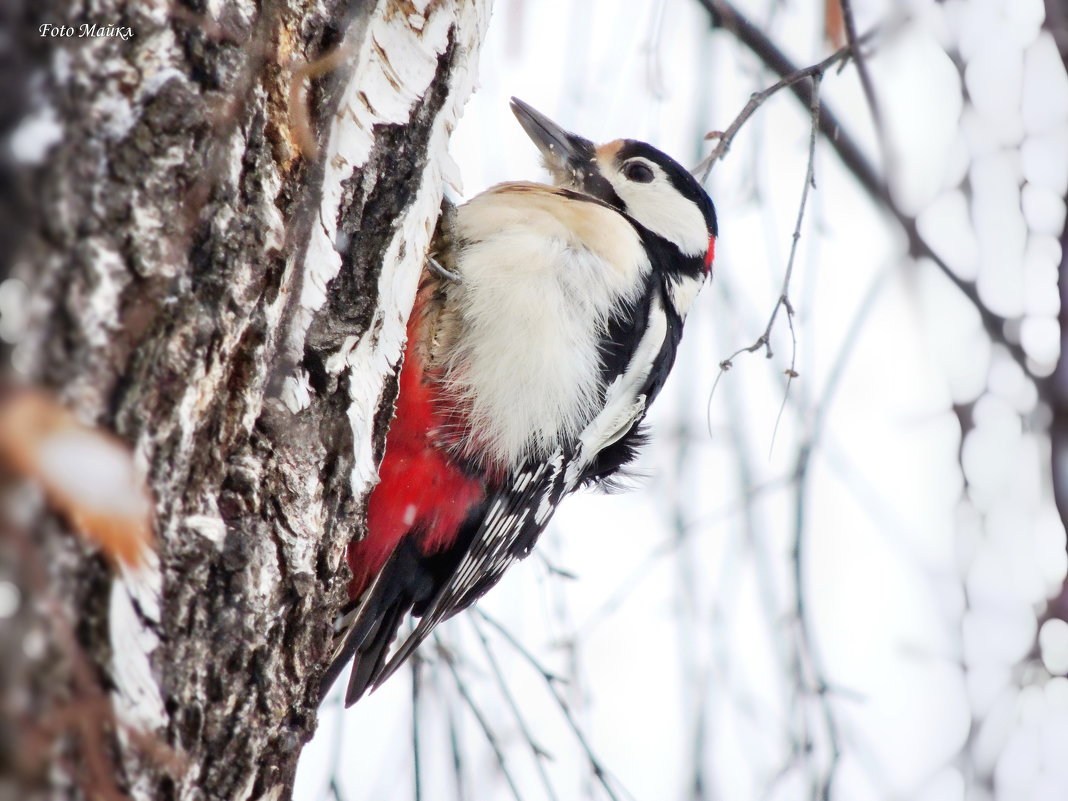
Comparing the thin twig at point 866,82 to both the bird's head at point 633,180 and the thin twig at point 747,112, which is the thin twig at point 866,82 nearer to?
the thin twig at point 747,112

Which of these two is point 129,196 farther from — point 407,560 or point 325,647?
point 407,560

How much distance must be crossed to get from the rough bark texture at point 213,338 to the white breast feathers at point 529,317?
381 millimetres

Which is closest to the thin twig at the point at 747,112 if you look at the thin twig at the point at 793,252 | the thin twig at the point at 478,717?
the thin twig at the point at 793,252

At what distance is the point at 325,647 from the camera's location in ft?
5.20

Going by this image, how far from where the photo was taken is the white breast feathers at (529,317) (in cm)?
215

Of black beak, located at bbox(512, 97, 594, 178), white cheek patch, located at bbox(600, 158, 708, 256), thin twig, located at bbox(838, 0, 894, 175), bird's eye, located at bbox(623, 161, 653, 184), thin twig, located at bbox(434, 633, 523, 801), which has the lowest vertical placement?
thin twig, located at bbox(434, 633, 523, 801)

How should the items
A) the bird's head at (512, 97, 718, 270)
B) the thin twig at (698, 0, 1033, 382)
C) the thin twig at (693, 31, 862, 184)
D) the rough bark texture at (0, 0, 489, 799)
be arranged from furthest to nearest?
the bird's head at (512, 97, 718, 270), the thin twig at (698, 0, 1033, 382), the thin twig at (693, 31, 862, 184), the rough bark texture at (0, 0, 489, 799)

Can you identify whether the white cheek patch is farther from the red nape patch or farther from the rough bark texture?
the rough bark texture

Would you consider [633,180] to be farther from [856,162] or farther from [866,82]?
[866,82]

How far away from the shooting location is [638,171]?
9.39 feet

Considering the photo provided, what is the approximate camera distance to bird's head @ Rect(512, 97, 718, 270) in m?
2.81

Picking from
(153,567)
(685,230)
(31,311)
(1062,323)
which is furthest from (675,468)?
(31,311)

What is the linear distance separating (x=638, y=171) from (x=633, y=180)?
28 mm

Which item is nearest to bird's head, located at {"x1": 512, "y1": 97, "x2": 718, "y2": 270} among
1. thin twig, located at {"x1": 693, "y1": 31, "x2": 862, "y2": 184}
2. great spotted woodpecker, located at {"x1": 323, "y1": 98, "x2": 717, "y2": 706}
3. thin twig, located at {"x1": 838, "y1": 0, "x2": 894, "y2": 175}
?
great spotted woodpecker, located at {"x1": 323, "y1": 98, "x2": 717, "y2": 706}
